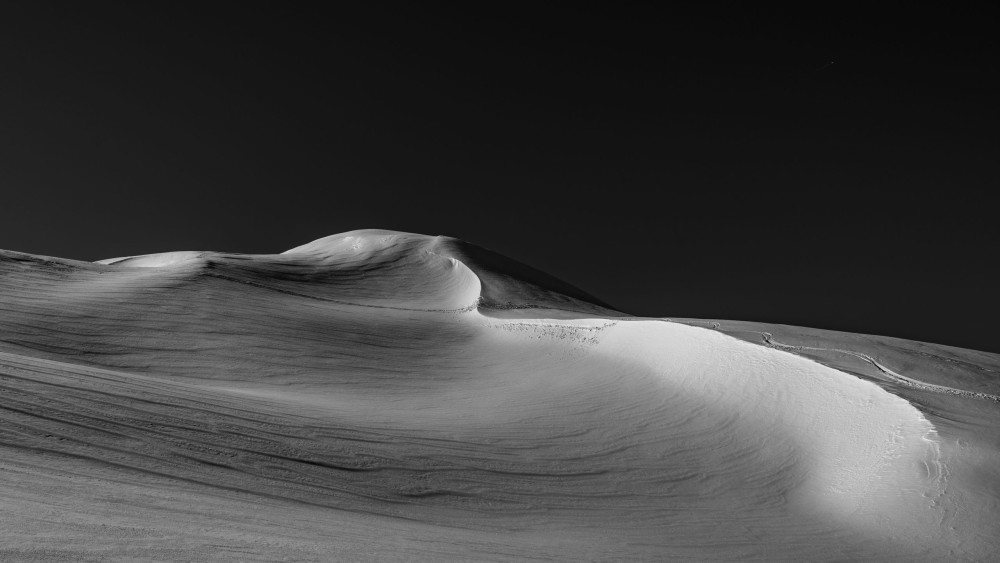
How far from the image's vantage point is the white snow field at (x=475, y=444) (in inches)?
151

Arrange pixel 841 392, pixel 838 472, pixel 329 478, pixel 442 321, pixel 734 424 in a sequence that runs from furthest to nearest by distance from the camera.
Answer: pixel 442 321 < pixel 734 424 < pixel 841 392 < pixel 838 472 < pixel 329 478

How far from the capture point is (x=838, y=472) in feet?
19.7

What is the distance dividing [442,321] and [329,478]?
33.3 ft

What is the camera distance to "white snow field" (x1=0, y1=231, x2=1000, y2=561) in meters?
3.84

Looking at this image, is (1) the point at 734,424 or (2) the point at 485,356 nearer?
(1) the point at 734,424

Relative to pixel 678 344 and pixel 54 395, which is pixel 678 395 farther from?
pixel 54 395

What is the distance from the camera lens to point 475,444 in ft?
21.7

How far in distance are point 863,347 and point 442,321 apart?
28.9 ft

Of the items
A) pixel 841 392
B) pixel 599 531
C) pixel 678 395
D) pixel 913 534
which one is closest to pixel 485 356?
pixel 678 395

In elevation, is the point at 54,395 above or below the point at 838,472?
above

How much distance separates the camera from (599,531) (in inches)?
199

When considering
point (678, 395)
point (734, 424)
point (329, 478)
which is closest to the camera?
point (329, 478)

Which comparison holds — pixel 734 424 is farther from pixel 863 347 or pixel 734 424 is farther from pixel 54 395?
pixel 54 395

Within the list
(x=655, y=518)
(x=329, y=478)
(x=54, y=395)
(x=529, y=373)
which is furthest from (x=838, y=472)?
(x=54, y=395)
